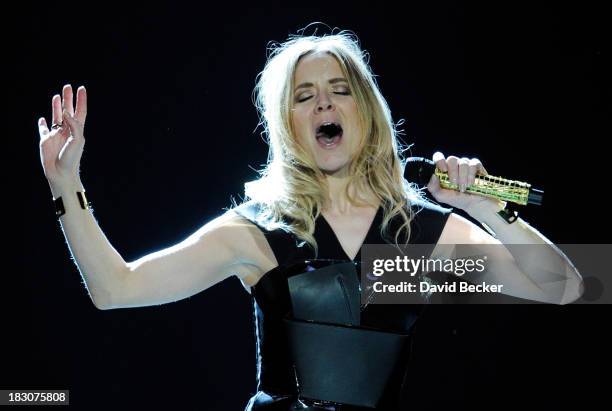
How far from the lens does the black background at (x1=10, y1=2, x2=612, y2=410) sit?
2830mm

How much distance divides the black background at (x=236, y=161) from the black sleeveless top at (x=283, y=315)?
3.41ft

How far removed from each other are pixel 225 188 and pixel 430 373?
3.37 feet

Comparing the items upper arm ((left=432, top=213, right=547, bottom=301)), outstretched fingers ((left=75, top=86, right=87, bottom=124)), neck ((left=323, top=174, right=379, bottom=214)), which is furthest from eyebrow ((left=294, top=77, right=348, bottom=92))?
outstretched fingers ((left=75, top=86, right=87, bottom=124))

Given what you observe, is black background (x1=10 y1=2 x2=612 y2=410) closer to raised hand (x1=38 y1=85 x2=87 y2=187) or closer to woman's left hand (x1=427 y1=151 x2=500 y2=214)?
woman's left hand (x1=427 y1=151 x2=500 y2=214)

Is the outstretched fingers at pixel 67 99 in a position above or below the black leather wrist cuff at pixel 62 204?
above

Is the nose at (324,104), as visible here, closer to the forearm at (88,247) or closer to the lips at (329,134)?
the lips at (329,134)

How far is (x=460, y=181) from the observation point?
69.8 inches

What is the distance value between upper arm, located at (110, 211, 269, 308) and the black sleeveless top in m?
0.04

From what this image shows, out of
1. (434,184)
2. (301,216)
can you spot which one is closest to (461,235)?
(434,184)

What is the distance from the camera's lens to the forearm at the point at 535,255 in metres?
1.86

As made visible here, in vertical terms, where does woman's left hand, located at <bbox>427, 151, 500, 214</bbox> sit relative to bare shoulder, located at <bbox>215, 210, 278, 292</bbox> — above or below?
above

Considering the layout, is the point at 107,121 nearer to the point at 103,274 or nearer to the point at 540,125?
the point at 103,274

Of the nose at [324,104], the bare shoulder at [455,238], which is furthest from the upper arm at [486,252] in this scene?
the nose at [324,104]

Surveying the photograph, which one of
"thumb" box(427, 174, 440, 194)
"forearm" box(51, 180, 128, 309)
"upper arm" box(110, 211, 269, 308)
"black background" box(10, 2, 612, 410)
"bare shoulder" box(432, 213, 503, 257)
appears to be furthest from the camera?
"black background" box(10, 2, 612, 410)
